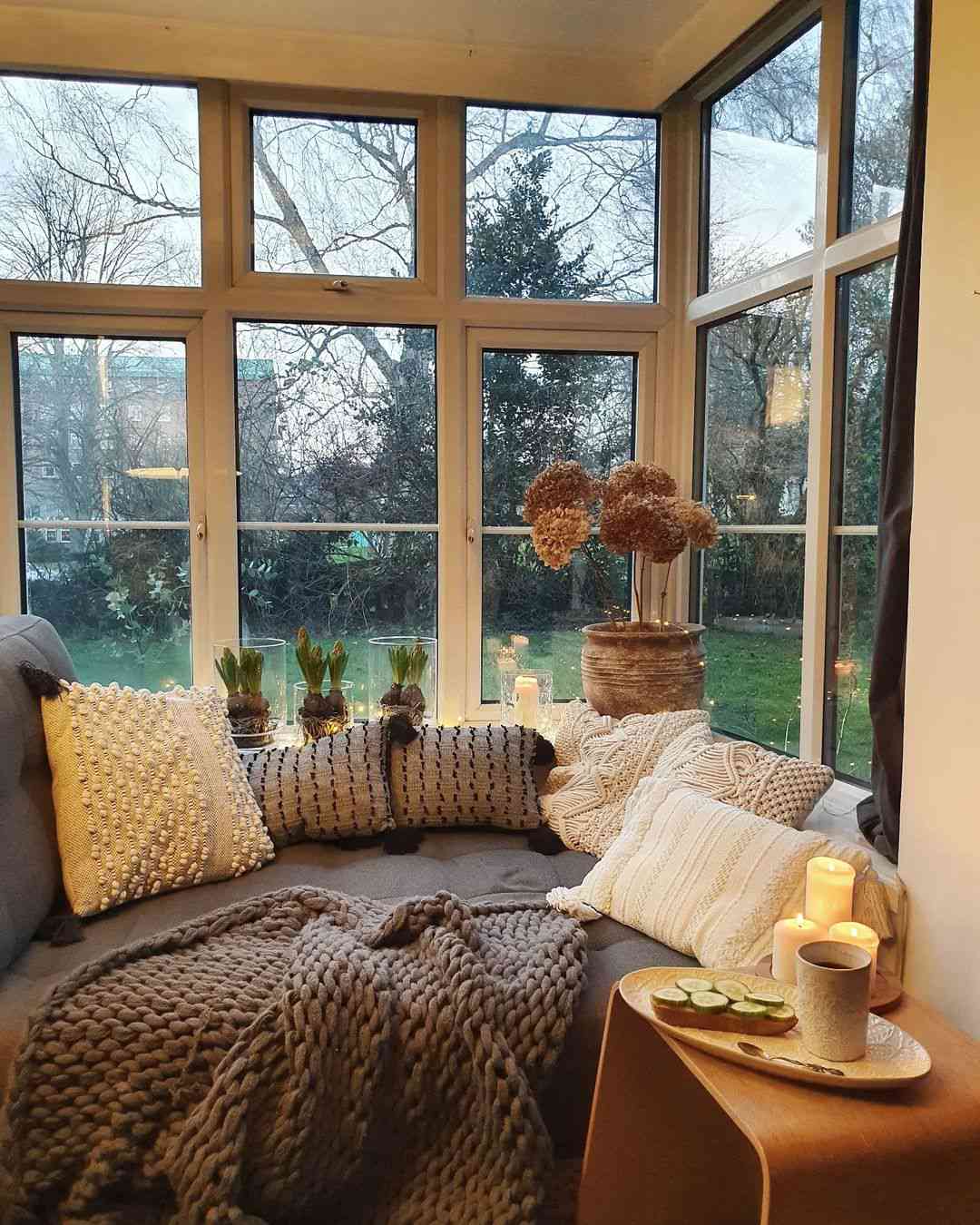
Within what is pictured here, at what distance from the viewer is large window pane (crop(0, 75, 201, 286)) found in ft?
8.08

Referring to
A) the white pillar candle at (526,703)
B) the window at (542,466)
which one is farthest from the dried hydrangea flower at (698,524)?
the white pillar candle at (526,703)

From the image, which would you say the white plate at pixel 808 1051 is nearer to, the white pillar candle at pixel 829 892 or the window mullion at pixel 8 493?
the white pillar candle at pixel 829 892

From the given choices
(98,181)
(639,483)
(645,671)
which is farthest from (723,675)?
(98,181)

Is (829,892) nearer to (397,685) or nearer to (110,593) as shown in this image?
(397,685)

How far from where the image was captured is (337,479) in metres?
2.66

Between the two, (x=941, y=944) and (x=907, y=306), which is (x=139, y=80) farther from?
(x=941, y=944)

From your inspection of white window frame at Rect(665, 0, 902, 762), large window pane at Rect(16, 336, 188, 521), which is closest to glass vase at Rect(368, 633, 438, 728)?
large window pane at Rect(16, 336, 188, 521)

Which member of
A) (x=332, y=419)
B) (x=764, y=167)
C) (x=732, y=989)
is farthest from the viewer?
(x=332, y=419)

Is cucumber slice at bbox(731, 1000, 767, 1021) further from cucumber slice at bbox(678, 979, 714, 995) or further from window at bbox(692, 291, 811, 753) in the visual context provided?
window at bbox(692, 291, 811, 753)

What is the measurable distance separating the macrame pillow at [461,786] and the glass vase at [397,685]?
21 centimetres

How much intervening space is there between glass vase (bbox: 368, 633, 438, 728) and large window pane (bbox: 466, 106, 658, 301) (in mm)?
1047

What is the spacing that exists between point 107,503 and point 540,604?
1.28 meters

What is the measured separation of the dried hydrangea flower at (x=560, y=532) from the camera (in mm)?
2248

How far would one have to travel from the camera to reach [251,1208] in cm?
125
